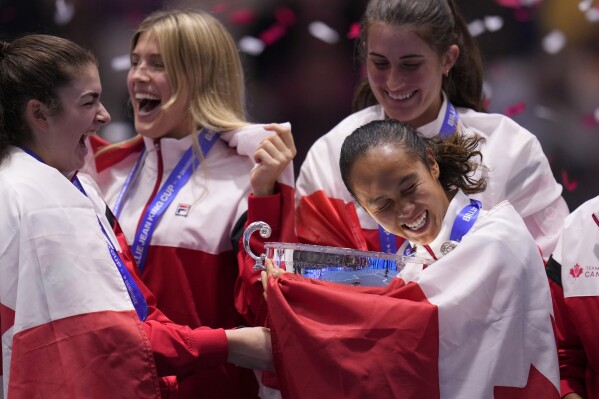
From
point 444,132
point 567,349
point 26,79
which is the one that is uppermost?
point 26,79

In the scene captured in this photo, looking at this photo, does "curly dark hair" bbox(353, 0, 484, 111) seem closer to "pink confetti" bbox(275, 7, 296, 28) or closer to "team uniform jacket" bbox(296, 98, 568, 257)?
"team uniform jacket" bbox(296, 98, 568, 257)

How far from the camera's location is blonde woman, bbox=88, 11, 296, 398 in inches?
116

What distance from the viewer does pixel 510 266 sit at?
2238 mm

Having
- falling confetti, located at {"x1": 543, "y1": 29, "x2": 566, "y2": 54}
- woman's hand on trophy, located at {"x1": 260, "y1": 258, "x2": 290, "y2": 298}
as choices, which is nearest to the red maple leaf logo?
woman's hand on trophy, located at {"x1": 260, "y1": 258, "x2": 290, "y2": 298}

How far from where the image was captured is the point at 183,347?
2.45 metres

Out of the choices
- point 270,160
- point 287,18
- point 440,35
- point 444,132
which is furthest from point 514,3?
point 270,160

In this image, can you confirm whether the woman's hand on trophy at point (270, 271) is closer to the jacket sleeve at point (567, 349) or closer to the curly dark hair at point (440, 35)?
the jacket sleeve at point (567, 349)

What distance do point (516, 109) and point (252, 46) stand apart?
3.73ft

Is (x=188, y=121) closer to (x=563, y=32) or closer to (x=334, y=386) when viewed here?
(x=334, y=386)

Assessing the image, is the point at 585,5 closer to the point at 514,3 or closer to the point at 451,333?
the point at 514,3

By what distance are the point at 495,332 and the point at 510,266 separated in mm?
152

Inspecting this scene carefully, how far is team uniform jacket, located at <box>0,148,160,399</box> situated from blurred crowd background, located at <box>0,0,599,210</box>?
5.47ft

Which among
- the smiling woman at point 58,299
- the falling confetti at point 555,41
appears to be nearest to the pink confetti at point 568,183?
the falling confetti at point 555,41

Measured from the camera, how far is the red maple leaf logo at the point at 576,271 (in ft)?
8.26
